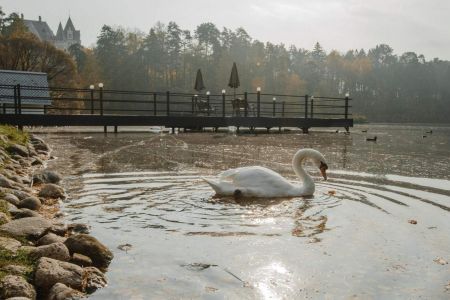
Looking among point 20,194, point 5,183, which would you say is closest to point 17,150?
point 5,183

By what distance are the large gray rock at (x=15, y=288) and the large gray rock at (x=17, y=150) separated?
6645mm

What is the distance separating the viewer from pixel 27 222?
4004 millimetres

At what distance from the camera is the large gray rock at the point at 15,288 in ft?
8.96

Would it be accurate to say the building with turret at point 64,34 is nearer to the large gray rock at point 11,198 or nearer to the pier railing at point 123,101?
the pier railing at point 123,101

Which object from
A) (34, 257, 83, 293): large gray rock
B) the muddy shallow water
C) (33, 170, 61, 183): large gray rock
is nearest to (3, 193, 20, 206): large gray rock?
the muddy shallow water

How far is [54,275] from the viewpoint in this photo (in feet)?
9.84

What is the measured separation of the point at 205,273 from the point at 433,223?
2.68 meters

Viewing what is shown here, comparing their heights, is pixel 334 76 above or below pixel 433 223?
above

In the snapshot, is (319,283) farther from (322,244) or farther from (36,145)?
(36,145)

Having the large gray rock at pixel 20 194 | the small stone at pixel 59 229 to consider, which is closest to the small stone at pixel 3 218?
the small stone at pixel 59 229

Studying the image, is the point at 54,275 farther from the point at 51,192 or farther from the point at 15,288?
the point at 51,192

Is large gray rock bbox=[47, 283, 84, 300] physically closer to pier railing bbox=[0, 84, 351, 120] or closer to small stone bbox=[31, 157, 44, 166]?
small stone bbox=[31, 157, 44, 166]

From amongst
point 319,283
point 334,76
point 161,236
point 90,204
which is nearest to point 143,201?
point 90,204

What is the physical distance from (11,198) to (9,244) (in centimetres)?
155
